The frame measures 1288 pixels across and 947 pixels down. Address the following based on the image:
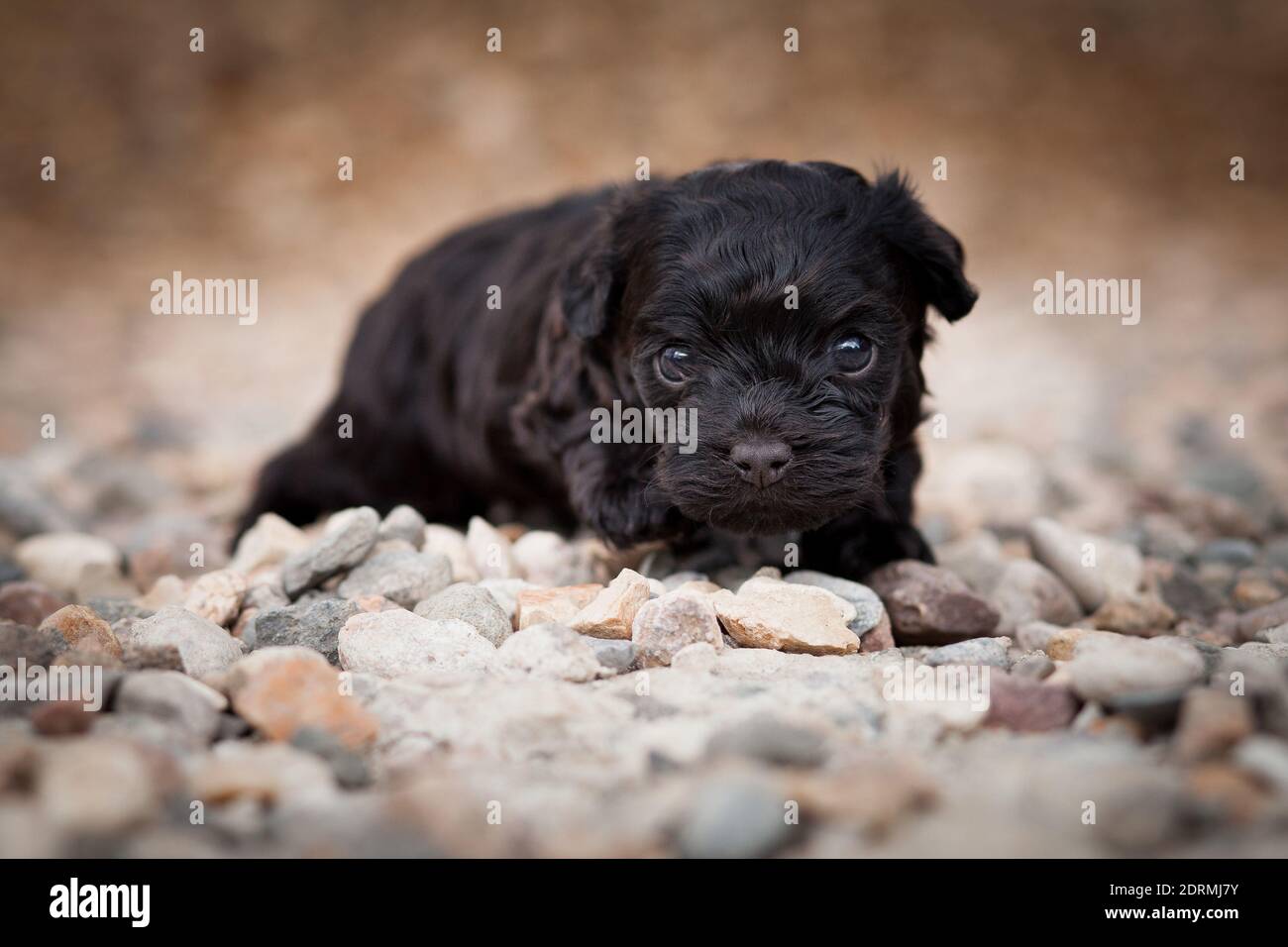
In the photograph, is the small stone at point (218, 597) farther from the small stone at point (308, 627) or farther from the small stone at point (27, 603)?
the small stone at point (27, 603)

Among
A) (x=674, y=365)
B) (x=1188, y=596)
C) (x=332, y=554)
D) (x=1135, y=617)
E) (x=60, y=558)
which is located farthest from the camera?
(x=60, y=558)

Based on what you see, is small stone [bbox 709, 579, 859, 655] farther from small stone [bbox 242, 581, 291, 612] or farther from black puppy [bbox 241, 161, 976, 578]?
small stone [bbox 242, 581, 291, 612]

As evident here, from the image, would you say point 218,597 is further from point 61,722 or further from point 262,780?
point 262,780

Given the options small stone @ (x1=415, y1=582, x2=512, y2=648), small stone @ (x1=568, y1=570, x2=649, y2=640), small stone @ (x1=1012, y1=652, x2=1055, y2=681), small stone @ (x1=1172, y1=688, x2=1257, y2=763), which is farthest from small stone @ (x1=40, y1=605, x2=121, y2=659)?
small stone @ (x1=1172, y1=688, x2=1257, y2=763)

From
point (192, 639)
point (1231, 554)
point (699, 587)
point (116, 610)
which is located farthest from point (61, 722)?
point (1231, 554)

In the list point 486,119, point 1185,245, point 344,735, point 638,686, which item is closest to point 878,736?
point 638,686

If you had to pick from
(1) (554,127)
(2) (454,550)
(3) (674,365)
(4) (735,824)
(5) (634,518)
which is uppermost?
(1) (554,127)

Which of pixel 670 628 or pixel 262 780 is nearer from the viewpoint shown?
pixel 262 780
